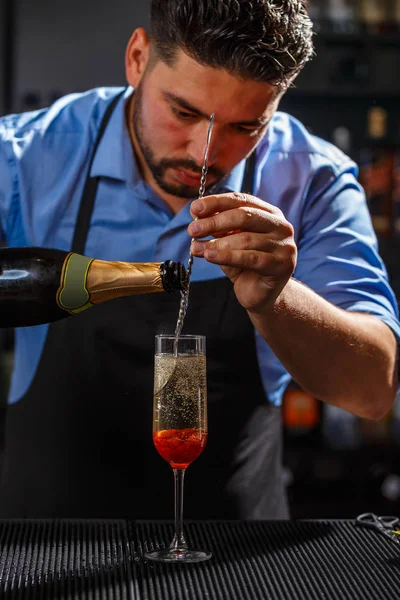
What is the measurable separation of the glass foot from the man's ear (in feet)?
3.11

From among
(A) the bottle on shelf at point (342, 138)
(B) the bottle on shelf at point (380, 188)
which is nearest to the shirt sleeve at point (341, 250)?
(B) the bottle on shelf at point (380, 188)

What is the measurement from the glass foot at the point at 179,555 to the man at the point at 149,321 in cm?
49

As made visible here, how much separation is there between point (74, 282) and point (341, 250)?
2.19 feet

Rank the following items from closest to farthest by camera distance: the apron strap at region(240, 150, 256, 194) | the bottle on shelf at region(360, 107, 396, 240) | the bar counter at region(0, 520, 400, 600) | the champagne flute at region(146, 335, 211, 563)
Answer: the bar counter at region(0, 520, 400, 600) < the champagne flute at region(146, 335, 211, 563) < the apron strap at region(240, 150, 256, 194) < the bottle on shelf at region(360, 107, 396, 240)

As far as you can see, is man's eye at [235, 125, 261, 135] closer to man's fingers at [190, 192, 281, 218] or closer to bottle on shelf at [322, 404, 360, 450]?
man's fingers at [190, 192, 281, 218]

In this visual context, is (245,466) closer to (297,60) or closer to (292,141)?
(292,141)

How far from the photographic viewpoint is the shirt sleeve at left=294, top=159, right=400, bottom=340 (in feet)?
5.75

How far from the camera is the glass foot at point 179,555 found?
1187 millimetres

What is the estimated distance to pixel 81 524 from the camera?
1376mm

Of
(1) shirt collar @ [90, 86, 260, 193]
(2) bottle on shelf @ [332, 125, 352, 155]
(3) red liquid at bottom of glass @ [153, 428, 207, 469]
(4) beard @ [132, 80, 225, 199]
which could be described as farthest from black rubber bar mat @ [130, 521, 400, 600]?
(2) bottle on shelf @ [332, 125, 352, 155]

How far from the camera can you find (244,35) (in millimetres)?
1480

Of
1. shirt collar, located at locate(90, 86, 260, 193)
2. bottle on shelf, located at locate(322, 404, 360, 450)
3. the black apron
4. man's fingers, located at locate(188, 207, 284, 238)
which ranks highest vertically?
shirt collar, located at locate(90, 86, 260, 193)

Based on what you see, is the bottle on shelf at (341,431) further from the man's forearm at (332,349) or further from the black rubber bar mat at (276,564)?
the black rubber bar mat at (276,564)

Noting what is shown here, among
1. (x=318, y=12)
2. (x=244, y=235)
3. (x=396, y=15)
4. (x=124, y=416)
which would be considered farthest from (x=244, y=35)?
(x=396, y=15)
